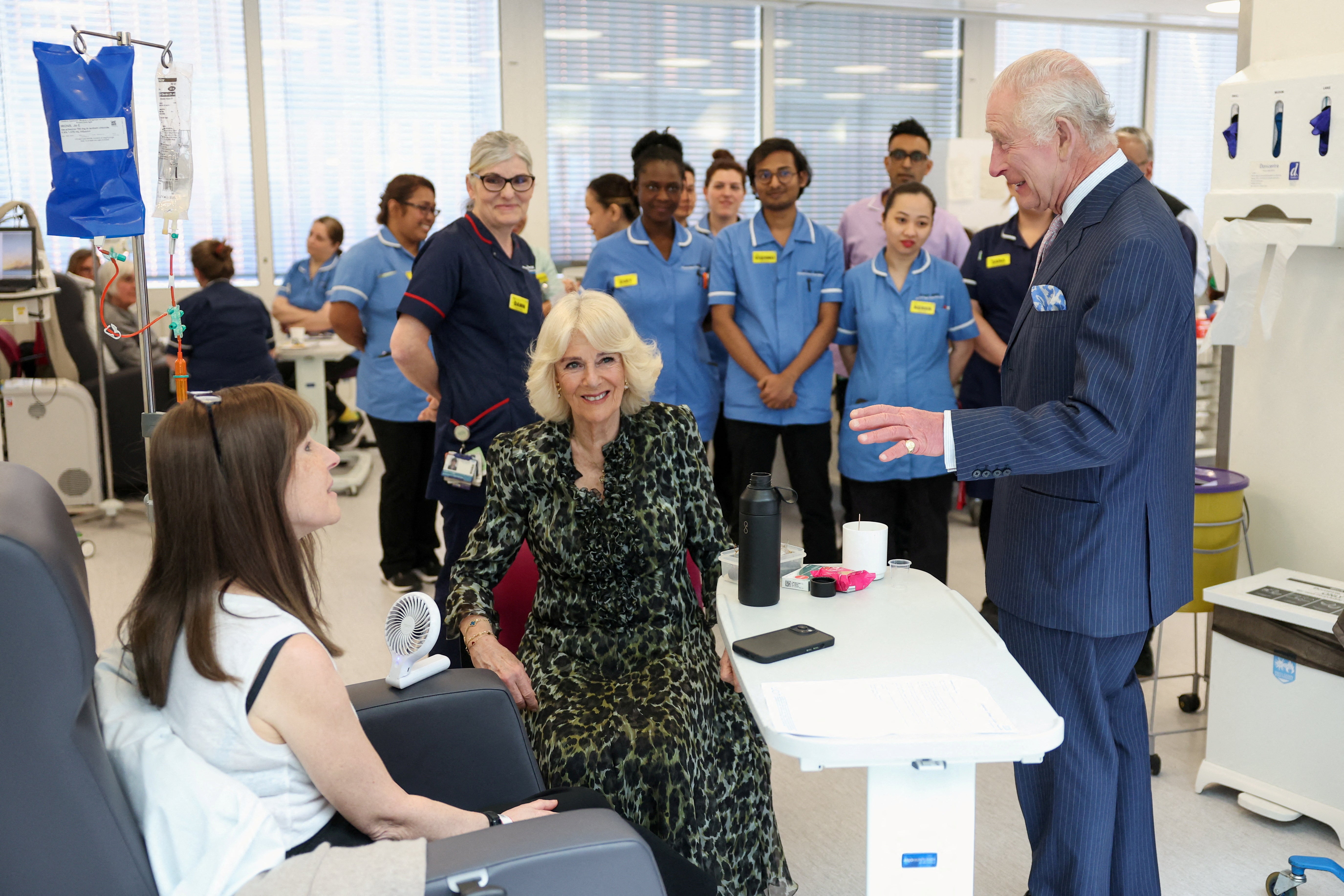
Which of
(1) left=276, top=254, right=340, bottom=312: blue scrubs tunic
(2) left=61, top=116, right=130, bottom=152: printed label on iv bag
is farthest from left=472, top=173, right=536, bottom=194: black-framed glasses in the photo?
(1) left=276, top=254, right=340, bottom=312: blue scrubs tunic

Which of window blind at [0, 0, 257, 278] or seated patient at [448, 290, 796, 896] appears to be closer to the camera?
seated patient at [448, 290, 796, 896]

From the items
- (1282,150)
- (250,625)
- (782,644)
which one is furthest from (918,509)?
(250,625)

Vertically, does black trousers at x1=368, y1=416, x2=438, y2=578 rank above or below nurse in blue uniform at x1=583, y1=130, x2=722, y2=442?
below

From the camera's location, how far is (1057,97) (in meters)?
1.75

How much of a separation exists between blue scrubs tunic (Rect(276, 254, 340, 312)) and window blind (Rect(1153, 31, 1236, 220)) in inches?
270

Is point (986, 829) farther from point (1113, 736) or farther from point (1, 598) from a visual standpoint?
point (1, 598)

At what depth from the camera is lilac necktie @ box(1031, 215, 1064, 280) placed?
1918 mm

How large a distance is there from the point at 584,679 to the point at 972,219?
665 centimetres

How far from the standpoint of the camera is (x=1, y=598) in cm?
113

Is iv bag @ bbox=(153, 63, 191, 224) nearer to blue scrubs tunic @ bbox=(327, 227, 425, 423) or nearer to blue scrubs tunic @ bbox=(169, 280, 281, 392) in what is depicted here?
blue scrubs tunic @ bbox=(327, 227, 425, 423)

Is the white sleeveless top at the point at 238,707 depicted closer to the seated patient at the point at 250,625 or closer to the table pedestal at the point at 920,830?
the seated patient at the point at 250,625

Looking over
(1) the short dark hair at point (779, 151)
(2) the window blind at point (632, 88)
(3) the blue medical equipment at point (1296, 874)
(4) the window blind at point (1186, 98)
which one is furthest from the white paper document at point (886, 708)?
(4) the window blind at point (1186, 98)

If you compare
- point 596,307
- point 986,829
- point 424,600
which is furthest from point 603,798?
point 986,829

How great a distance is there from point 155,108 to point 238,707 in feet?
21.3
